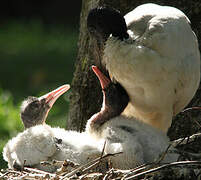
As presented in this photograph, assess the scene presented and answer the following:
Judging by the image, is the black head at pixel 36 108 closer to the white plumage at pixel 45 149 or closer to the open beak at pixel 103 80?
the open beak at pixel 103 80

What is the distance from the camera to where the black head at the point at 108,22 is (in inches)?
188

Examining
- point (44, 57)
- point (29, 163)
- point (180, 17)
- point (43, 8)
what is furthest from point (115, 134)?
point (43, 8)

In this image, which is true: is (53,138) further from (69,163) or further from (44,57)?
(44,57)

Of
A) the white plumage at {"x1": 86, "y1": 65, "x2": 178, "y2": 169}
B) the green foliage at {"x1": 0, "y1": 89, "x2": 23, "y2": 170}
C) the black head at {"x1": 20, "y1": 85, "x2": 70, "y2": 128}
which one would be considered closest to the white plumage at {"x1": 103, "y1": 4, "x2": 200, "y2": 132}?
the white plumage at {"x1": 86, "y1": 65, "x2": 178, "y2": 169}

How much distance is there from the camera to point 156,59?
4.65 metres

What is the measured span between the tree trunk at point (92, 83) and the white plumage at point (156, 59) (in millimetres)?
503

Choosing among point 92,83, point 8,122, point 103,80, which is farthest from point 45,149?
point 8,122

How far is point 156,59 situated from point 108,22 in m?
0.46

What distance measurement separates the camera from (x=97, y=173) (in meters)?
4.32

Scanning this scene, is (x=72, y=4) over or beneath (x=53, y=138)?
beneath

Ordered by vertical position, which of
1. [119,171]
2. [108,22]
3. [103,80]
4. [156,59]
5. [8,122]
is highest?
[108,22]

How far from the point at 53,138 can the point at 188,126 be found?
1392mm

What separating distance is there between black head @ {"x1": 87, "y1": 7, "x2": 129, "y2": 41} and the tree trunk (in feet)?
1.36

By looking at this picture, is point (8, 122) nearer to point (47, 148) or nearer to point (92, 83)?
point (92, 83)
